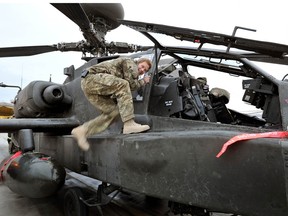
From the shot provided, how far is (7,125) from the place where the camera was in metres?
A: 4.14

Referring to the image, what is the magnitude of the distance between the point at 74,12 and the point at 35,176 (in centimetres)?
269

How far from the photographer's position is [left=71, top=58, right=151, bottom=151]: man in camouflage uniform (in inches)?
117

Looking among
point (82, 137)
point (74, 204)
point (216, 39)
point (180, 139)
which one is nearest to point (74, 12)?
point (82, 137)

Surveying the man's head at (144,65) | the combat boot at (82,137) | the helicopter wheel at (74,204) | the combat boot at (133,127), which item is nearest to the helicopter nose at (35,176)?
the helicopter wheel at (74,204)

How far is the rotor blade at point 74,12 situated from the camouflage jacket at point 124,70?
1.59 meters

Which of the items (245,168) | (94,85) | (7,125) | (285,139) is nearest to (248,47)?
(285,139)

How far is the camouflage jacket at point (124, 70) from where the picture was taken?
314 centimetres

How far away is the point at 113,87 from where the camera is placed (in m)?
3.04

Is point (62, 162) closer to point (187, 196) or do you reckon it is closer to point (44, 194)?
point (44, 194)

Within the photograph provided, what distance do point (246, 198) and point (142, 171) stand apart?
→ 3.09 feet

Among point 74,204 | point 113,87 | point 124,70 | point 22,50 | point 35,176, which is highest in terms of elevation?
point 22,50

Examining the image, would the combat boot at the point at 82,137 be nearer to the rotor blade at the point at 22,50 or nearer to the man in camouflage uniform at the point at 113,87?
the man in camouflage uniform at the point at 113,87

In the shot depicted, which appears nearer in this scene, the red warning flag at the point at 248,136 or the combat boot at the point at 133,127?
the red warning flag at the point at 248,136

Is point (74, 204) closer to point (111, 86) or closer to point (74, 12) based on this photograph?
point (111, 86)
